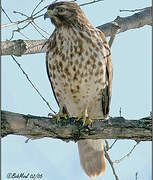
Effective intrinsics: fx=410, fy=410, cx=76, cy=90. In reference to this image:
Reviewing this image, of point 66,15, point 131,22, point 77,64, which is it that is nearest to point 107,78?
point 77,64

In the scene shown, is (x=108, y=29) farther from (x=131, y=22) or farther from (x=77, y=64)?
(x=77, y=64)

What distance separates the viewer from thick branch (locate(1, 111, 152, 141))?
407cm

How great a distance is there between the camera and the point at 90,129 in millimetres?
4348

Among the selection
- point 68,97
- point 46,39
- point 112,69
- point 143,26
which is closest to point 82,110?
point 68,97

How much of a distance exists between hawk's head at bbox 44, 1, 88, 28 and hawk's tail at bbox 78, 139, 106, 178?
167 cm

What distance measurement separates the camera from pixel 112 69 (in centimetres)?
546

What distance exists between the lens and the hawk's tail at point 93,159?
5.69 meters

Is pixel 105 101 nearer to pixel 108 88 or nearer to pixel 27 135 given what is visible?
pixel 108 88

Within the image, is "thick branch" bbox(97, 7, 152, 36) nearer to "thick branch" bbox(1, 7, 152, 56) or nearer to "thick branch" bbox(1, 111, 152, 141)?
"thick branch" bbox(1, 7, 152, 56)

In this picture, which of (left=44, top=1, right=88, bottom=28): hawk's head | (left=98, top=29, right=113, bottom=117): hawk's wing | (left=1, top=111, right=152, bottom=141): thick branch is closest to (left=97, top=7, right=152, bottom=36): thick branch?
(left=98, top=29, right=113, bottom=117): hawk's wing

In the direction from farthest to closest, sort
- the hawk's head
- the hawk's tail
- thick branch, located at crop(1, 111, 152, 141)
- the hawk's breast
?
1. the hawk's tail
2. the hawk's head
3. the hawk's breast
4. thick branch, located at crop(1, 111, 152, 141)

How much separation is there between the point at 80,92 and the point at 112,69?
1.86 ft

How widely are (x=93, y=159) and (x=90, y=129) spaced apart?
1476mm

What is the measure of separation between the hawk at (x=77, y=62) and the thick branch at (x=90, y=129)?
0.49 m
